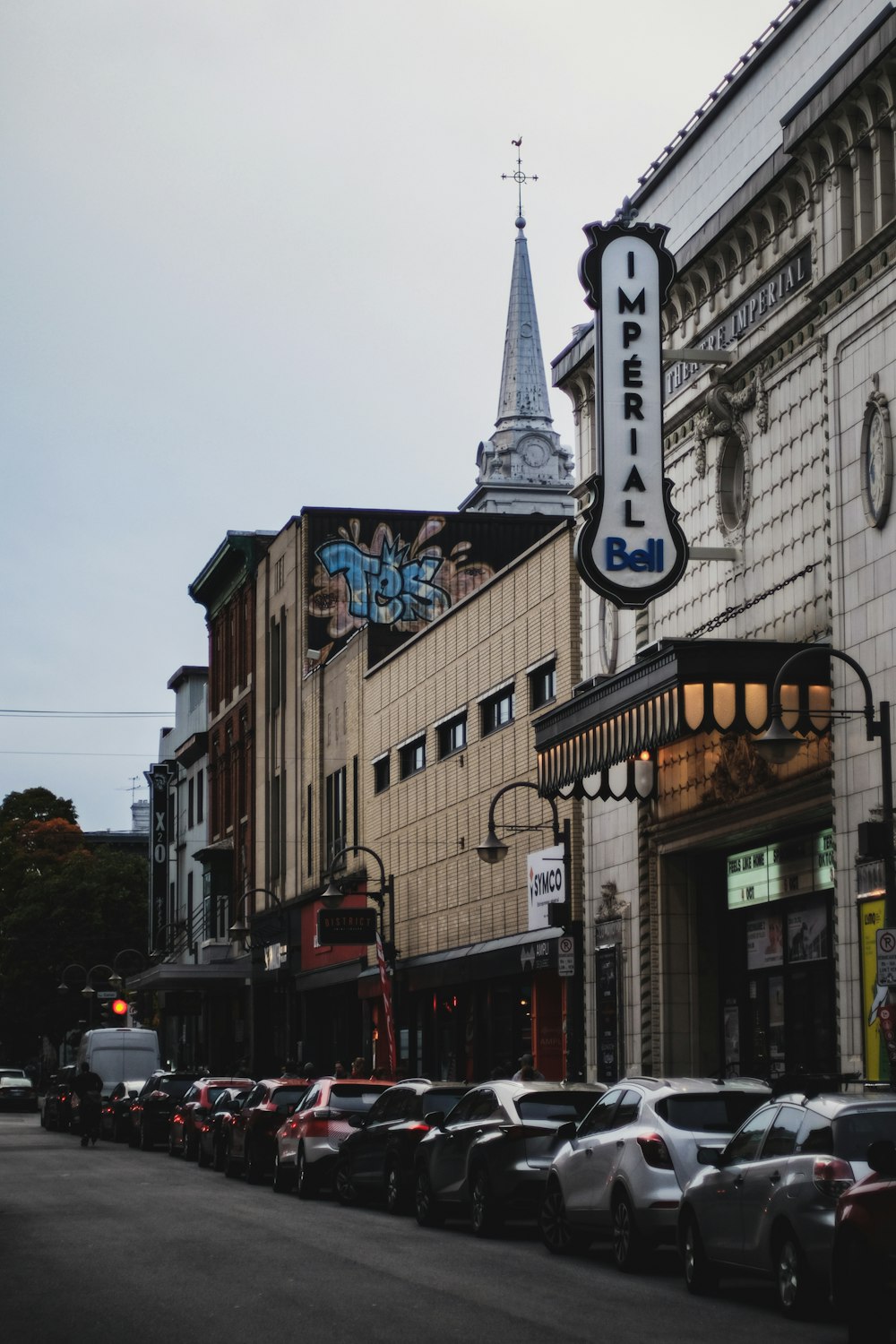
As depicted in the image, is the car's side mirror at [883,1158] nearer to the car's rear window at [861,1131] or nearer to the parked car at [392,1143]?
the car's rear window at [861,1131]

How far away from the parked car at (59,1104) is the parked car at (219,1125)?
48.2 feet

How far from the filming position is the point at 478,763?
40562 millimetres

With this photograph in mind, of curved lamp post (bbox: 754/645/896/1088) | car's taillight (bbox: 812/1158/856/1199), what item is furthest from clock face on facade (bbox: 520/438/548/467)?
car's taillight (bbox: 812/1158/856/1199)

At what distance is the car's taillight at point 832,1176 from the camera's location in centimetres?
1311

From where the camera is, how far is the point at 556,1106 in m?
20.5

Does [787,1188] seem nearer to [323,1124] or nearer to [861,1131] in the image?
[861,1131]

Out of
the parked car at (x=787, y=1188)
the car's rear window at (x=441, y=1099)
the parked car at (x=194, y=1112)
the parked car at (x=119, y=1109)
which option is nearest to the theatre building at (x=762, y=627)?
the car's rear window at (x=441, y=1099)

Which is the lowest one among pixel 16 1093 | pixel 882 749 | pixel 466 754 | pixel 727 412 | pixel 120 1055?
pixel 16 1093

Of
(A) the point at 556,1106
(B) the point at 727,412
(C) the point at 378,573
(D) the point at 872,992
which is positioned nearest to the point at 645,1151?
(A) the point at 556,1106

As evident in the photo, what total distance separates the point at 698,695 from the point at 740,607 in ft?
9.96

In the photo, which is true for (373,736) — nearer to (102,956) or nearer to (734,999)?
(734,999)

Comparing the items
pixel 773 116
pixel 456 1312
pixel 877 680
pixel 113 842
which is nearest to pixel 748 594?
pixel 877 680

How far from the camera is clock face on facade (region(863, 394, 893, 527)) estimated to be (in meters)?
23.1

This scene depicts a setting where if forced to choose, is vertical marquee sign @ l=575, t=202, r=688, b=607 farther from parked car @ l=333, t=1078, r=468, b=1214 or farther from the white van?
the white van
